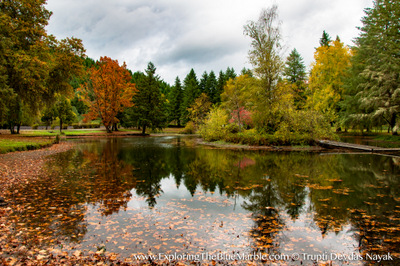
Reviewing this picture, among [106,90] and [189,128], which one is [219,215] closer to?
[106,90]

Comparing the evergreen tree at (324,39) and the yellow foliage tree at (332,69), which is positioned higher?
the evergreen tree at (324,39)

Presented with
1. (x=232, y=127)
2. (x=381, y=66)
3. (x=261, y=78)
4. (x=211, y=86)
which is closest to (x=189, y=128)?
(x=211, y=86)

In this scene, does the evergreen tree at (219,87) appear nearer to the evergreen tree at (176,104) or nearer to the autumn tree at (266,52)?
the evergreen tree at (176,104)

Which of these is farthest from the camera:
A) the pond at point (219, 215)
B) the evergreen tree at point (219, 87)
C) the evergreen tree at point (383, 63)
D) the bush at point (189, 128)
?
the evergreen tree at point (219, 87)

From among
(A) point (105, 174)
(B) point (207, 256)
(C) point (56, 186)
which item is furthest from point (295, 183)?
(C) point (56, 186)

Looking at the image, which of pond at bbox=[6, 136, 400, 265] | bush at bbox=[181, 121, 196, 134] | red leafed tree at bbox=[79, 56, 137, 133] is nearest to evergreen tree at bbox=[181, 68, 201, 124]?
bush at bbox=[181, 121, 196, 134]

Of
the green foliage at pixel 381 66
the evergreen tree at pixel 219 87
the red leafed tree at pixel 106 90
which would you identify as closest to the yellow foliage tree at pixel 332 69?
the green foliage at pixel 381 66

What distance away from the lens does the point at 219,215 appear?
5.78m

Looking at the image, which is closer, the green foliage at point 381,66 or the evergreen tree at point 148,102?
the green foliage at point 381,66

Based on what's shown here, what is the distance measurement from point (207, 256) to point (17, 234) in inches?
144

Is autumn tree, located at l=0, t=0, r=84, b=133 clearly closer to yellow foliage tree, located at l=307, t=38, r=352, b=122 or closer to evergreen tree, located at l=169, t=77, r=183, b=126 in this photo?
yellow foliage tree, located at l=307, t=38, r=352, b=122

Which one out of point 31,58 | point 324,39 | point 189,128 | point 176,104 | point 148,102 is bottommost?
point 189,128

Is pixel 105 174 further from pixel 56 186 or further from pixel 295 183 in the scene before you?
pixel 295 183

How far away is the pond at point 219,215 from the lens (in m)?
4.15
